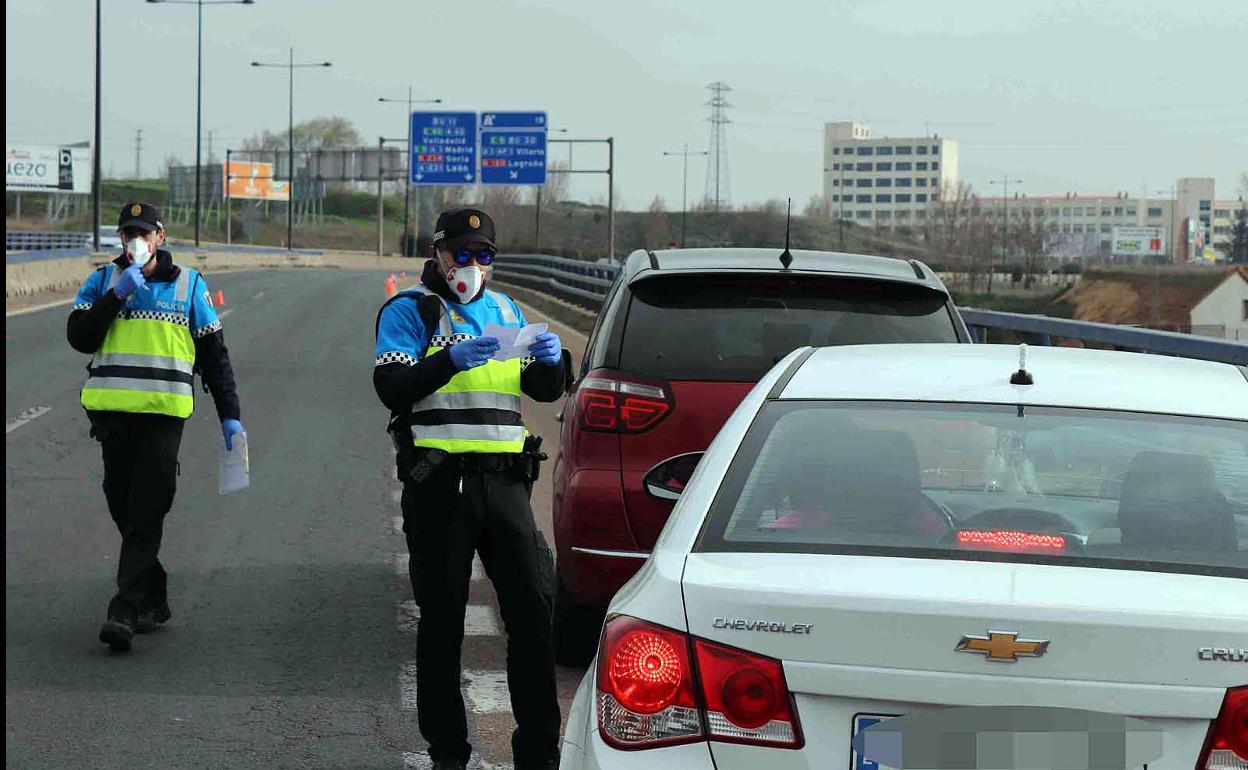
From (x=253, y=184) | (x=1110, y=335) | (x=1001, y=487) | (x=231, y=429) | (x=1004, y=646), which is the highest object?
(x=253, y=184)

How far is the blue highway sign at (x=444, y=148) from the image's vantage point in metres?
59.7

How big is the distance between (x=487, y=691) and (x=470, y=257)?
1979mm

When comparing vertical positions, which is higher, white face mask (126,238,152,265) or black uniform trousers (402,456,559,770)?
white face mask (126,238,152,265)

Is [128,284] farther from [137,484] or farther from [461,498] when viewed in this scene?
[461,498]

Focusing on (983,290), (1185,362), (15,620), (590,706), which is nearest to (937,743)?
(590,706)

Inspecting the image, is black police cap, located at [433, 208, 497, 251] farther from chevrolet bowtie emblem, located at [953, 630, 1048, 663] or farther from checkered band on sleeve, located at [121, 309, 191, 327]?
chevrolet bowtie emblem, located at [953, 630, 1048, 663]

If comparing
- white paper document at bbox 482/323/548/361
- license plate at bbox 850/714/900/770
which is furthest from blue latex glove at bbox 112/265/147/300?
license plate at bbox 850/714/900/770

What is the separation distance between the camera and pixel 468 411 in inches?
213

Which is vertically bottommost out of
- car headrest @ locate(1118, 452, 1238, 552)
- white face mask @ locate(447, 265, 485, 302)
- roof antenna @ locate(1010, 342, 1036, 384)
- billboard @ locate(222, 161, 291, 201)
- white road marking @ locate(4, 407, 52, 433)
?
white road marking @ locate(4, 407, 52, 433)

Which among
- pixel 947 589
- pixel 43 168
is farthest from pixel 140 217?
pixel 43 168

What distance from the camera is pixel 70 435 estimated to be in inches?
591

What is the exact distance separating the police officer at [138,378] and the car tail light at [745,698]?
15.2ft

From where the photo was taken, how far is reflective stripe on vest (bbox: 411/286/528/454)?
5387 millimetres

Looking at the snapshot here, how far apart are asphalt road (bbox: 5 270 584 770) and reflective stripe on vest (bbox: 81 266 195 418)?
98 cm
